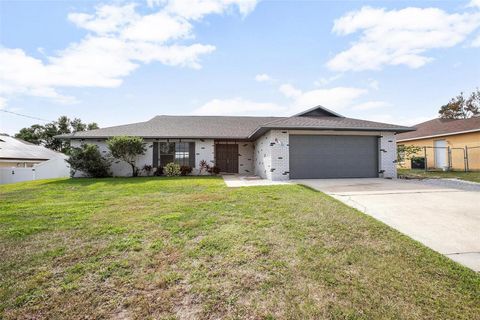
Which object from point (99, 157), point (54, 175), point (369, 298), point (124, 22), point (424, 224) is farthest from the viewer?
point (54, 175)

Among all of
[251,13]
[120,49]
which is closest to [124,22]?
[120,49]

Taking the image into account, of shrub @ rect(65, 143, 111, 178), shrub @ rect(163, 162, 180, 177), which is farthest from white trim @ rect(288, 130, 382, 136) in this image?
shrub @ rect(65, 143, 111, 178)

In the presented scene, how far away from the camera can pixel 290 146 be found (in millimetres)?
10867

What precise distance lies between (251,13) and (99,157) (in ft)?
36.2

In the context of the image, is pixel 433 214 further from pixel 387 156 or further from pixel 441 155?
pixel 441 155

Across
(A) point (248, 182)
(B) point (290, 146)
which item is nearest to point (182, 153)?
(A) point (248, 182)

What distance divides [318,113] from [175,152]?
9.18m

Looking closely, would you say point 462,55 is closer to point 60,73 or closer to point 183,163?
point 183,163

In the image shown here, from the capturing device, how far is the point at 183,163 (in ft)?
45.5

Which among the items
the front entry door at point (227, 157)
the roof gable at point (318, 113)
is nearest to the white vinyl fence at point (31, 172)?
the front entry door at point (227, 157)

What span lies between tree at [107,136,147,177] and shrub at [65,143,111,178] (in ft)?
2.90

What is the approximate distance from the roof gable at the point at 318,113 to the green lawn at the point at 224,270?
9.12 m

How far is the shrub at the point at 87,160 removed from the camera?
1223 cm

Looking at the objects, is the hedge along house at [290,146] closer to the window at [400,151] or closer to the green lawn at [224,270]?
the window at [400,151]
